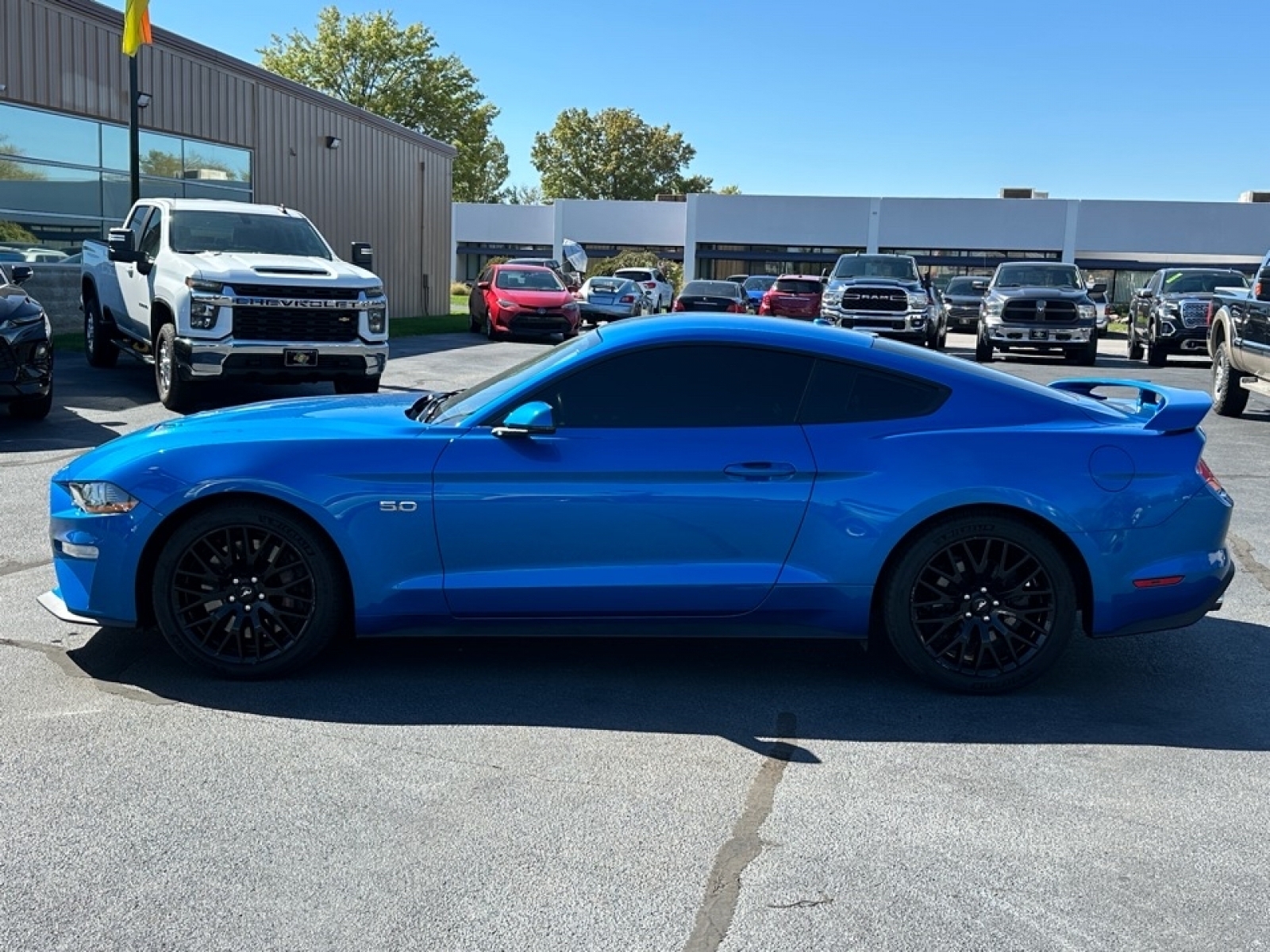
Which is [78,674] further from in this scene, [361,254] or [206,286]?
[361,254]

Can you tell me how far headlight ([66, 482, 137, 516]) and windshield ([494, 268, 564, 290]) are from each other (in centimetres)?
2342

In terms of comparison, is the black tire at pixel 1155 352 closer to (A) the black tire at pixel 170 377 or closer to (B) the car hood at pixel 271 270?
(B) the car hood at pixel 271 270

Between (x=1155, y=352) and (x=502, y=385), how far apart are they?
2145 cm

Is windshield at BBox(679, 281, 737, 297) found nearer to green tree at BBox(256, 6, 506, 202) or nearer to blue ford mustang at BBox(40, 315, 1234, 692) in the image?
blue ford mustang at BBox(40, 315, 1234, 692)

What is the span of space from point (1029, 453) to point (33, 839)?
3565mm

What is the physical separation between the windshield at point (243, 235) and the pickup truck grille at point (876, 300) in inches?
494

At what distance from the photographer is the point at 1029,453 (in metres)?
4.75

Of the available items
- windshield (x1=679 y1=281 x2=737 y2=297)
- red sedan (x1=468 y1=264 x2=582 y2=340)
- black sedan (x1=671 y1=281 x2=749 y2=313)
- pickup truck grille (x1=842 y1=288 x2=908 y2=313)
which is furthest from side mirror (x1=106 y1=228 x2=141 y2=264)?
windshield (x1=679 y1=281 x2=737 y2=297)

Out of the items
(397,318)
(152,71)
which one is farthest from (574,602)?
(397,318)

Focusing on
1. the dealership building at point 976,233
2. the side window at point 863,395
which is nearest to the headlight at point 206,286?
the side window at point 863,395

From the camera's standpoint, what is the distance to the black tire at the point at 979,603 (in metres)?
4.74

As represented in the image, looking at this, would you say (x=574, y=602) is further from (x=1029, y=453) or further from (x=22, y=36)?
(x=22, y=36)

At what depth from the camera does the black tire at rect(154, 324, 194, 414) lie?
12117 millimetres

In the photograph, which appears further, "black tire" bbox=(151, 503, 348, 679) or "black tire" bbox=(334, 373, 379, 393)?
"black tire" bbox=(334, 373, 379, 393)
